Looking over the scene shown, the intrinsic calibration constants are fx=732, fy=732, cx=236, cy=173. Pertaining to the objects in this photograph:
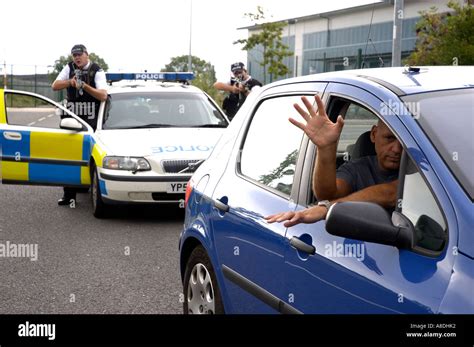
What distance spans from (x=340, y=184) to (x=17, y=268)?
4.25m

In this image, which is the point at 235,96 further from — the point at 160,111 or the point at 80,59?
the point at 80,59

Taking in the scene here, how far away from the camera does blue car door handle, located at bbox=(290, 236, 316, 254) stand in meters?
2.92

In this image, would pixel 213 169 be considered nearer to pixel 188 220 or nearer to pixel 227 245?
pixel 188 220

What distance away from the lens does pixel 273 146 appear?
12.2 feet

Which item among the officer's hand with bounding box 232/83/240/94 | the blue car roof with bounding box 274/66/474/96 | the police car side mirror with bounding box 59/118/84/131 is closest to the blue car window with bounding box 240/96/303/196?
the blue car roof with bounding box 274/66/474/96

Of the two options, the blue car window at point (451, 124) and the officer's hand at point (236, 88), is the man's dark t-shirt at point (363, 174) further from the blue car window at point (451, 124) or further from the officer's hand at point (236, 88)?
the officer's hand at point (236, 88)

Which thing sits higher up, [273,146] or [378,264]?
[273,146]

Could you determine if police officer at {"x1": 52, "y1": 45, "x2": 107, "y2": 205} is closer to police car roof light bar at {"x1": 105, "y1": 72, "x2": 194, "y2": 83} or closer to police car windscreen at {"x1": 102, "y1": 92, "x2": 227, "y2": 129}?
police car windscreen at {"x1": 102, "y1": 92, "x2": 227, "y2": 129}

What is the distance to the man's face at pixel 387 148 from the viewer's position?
3043 millimetres

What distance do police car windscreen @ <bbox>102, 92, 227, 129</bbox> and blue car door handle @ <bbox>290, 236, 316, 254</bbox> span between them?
22.9ft

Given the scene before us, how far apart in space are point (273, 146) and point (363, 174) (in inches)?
22.3

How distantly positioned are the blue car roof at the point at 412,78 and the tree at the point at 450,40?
13.2 m

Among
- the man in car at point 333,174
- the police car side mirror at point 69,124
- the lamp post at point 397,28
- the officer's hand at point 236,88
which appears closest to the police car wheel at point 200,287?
the man in car at point 333,174
